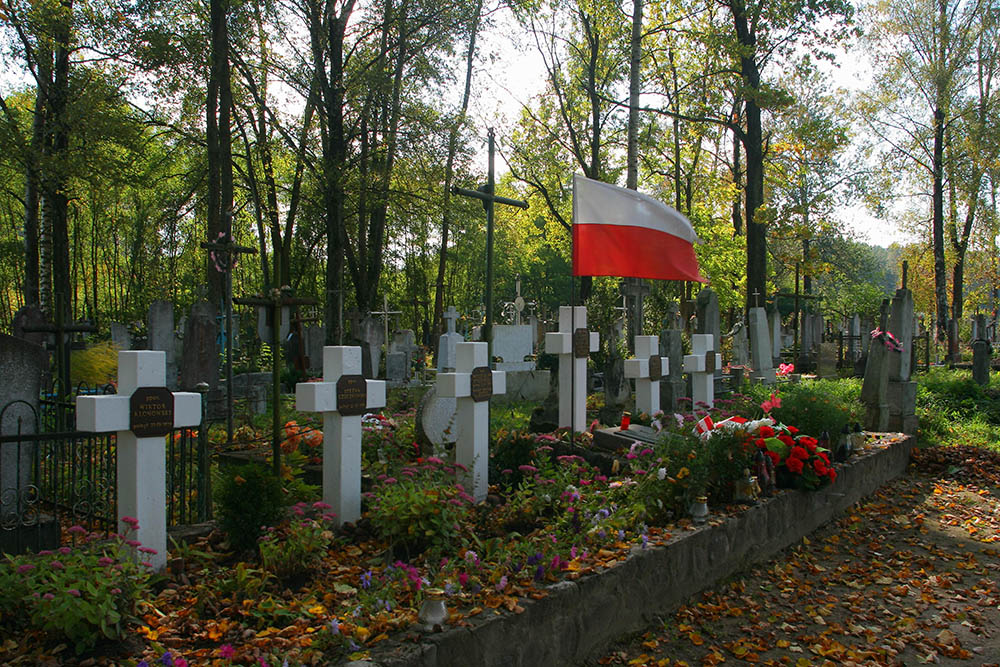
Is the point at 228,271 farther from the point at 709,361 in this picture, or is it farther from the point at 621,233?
the point at 709,361

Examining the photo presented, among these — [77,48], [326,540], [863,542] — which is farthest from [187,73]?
[863,542]

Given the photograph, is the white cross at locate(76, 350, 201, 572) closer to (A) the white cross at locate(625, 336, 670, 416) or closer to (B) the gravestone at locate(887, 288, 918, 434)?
(A) the white cross at locate(625, 336, 670, 416)

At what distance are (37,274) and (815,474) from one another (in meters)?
17.5

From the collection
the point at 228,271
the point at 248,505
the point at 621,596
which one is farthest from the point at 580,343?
the point at 248,505

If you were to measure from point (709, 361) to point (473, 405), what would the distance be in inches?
189

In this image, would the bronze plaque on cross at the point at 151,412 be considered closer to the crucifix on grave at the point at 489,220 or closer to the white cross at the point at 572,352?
the crucifix on grave at the point at 489,220

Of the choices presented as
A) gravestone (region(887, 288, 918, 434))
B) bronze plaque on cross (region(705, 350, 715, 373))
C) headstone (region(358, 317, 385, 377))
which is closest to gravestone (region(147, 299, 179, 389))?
headstone (region(358, 317, 385, 377))

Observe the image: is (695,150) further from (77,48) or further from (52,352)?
(52,352)

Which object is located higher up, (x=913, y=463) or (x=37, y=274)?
(x=37, y=274)

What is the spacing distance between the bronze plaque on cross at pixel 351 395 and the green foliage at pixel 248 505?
39.4 inches

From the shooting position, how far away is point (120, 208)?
29812 mm

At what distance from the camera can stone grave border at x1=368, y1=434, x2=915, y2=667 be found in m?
3.43

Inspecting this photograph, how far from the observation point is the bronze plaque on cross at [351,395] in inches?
228

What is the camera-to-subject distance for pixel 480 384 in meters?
6.67
